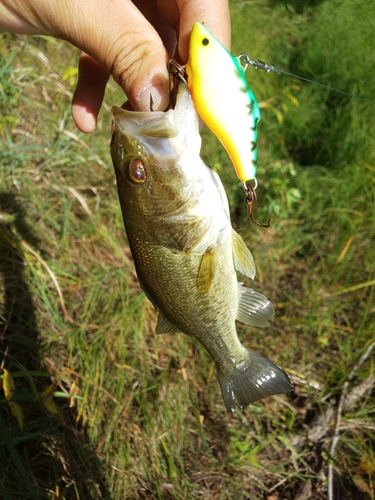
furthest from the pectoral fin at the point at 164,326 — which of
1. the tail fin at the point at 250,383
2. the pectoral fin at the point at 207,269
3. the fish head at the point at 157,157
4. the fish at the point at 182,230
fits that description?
the fish head at the point at 157,157

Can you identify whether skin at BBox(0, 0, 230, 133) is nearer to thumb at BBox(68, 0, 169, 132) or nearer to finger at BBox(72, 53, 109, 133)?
thumb at BBox(68, 0, 169, 132)

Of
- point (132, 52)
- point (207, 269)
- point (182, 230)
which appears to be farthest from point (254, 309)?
point (132, 52)

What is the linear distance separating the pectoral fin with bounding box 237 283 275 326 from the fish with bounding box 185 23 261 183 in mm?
735

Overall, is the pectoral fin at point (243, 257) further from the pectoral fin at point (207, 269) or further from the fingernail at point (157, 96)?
the fingernail at point (157, 96)

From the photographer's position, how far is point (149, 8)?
2.46 m

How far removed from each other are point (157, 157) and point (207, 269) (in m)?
0.53

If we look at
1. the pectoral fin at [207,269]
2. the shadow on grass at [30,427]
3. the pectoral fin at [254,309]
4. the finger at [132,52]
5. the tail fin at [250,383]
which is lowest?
the shadow on grass at [30,427]

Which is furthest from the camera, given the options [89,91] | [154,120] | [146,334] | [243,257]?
[146,334]

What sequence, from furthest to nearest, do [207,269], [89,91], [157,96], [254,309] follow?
[89,91], [254,309], [207,269], [157,96]

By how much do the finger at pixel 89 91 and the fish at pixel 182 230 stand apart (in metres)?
1.01

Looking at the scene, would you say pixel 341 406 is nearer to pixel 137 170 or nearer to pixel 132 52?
pixel 137 170

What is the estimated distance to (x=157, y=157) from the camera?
1.54m

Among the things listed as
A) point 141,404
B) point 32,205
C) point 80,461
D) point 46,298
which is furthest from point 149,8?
point 80,461

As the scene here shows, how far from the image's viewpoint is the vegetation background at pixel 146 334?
9.32 ft
